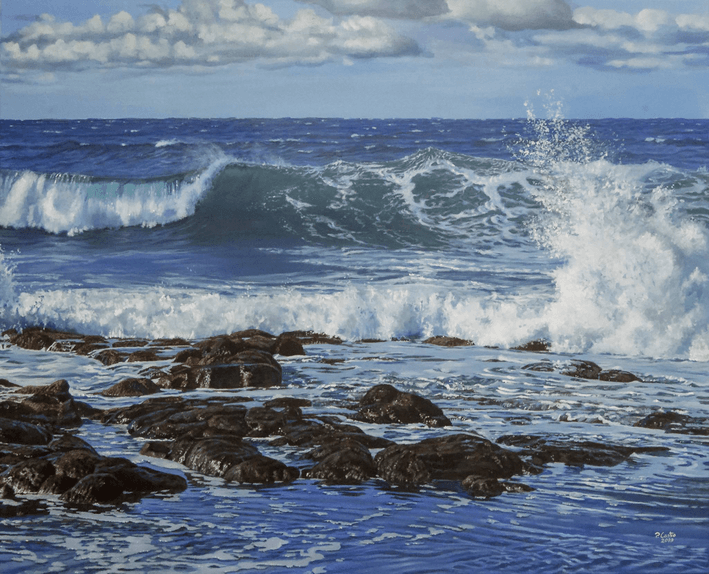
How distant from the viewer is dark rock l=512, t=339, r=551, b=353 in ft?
37.2

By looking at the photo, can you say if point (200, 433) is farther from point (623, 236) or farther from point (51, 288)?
point (51, 288)

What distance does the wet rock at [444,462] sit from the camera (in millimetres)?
5703

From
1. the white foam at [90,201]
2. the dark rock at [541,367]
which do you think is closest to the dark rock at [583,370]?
the dark rock at [541,367]

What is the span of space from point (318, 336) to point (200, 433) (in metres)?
5.40

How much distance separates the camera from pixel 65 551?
439 centimetres

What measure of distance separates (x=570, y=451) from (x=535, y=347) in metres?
5.22

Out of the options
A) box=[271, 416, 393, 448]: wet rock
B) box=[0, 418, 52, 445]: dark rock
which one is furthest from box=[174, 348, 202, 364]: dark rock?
box=[0, 418, 52, 445]: dark rock

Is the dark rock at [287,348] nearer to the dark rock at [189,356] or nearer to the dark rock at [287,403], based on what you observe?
the dark rock at [189,356]

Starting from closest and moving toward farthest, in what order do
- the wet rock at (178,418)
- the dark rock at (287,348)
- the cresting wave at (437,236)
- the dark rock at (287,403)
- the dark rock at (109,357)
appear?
the wet rock at (178,418), the dark rock at (287,403), the dark rock at (109,357), the dark rock at (287,348), the cresting wave at (437,236)

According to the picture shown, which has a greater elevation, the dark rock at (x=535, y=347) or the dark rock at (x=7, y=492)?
the dark rock at (x=7, y=492)

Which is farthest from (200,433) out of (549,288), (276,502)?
(549,288)

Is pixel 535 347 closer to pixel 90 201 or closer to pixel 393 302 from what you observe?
pixel 393 302
